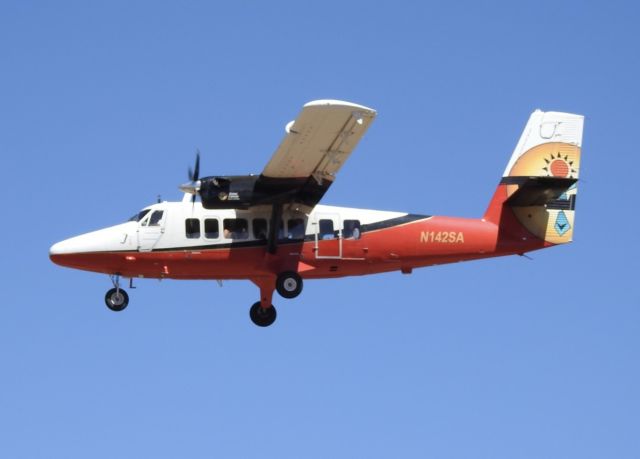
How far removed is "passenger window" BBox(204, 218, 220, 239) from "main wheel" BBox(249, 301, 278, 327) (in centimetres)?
254

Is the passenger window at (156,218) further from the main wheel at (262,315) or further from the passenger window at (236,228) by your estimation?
the main wheel at (262,315)

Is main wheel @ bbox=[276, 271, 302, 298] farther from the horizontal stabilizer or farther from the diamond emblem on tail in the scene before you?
the diamond emblem on tail

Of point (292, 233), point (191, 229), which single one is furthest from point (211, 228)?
point (292, 233)

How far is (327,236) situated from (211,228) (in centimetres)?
262

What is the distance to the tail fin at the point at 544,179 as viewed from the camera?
3072 cm

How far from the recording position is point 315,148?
93.1ft

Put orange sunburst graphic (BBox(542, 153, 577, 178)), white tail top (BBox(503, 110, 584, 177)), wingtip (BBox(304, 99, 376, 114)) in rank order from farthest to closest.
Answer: white tail top (BBox(503, 110, 584, 177)), orange sunburst graphic (BBox(542, 153, 577, 178)), wingtip (BBox(304, 99, 376, 114))

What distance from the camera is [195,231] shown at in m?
29.5

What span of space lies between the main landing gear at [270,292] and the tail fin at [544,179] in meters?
4.95

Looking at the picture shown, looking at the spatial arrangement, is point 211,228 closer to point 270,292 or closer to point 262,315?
point 270,292

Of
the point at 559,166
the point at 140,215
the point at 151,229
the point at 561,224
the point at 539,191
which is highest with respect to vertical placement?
the point at 559,166

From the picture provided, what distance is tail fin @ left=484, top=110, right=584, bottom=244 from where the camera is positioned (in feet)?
101

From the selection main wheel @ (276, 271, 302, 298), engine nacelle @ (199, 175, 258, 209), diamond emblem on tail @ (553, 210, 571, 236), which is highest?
engine nacelle @ (199, 175, 258, 209)

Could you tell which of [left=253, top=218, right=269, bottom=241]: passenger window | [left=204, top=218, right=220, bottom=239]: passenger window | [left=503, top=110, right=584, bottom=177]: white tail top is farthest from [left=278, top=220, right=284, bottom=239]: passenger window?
[left=503, top=110, right=584, bottom=177]: white tail top
